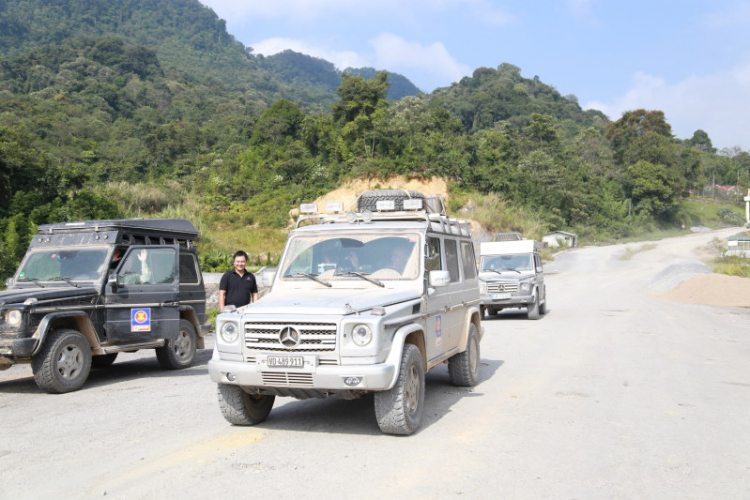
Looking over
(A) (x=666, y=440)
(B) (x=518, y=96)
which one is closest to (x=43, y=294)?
(A) (x=666, y=440)

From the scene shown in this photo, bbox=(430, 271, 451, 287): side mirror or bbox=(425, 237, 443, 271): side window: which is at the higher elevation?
bbox=(425, 237, 443, 271): side window

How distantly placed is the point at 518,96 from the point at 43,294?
410 feet

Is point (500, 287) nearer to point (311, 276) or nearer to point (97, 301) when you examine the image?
point (97, 301)

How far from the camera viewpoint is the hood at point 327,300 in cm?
583

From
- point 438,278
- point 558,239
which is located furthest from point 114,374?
point 558,239

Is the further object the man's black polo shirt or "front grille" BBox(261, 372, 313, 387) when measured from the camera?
the man's black polo shirt

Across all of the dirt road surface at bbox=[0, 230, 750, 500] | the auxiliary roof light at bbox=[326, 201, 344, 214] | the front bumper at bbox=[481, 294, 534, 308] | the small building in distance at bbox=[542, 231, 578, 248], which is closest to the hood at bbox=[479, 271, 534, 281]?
the front bumper at bbox=[481, 294, 534, 308]

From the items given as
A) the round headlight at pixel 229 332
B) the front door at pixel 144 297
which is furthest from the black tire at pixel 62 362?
the round headlight at pixel 229 332

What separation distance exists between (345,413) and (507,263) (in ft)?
43.9

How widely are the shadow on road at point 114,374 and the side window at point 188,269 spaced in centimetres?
147

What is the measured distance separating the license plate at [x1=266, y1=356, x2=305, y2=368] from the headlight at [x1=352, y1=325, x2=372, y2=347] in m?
0.52

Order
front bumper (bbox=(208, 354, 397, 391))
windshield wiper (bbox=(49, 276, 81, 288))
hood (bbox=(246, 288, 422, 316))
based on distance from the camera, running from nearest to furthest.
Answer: front bumper (bbox=(208, 354, 397, 391)) → hood (bbox=(246, 288, 422, 316)) → windshield wiper (bbox=(49, 276, 81, 288))

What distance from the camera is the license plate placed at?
5.75 m

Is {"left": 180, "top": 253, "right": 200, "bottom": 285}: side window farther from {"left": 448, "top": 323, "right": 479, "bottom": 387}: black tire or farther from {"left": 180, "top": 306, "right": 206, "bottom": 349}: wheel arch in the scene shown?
{"left": 448, "top": 323, "right": 479, "bottom": 387}: black tire
